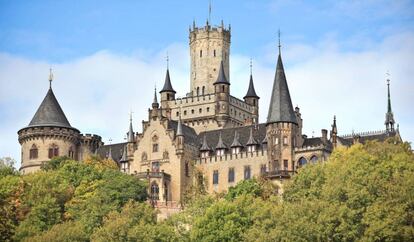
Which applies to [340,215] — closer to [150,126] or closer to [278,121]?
[278,121]

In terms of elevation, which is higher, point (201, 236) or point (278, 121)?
point (278, 121)

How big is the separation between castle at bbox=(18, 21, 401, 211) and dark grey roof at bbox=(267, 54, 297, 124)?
0.37 ft

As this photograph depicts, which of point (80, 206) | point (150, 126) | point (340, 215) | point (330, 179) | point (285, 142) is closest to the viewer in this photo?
point (340, 215)

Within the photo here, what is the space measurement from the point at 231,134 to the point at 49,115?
79.4 feet

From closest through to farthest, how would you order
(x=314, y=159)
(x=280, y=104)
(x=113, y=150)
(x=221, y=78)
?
(x=314, y=159) < (x=280, y=104) < (x=113, y=150) < (x=221, y=78)

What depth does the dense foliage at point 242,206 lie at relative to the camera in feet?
388

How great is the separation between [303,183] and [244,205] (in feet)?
26.5

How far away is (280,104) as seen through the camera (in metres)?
153

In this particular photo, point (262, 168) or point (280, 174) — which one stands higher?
point (262, 168)

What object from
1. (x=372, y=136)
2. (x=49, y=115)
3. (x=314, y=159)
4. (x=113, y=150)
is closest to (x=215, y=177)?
(x=314, y=159)

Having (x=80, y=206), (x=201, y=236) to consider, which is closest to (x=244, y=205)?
(x=201, y=236)

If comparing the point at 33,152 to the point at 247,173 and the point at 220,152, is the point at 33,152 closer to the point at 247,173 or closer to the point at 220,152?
the point at 220,152

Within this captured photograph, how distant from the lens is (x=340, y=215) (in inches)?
4663

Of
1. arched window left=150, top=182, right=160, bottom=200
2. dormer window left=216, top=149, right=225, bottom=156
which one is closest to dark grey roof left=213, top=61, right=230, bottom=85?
dormer window left=216, top=149, right=225, bottom=156
